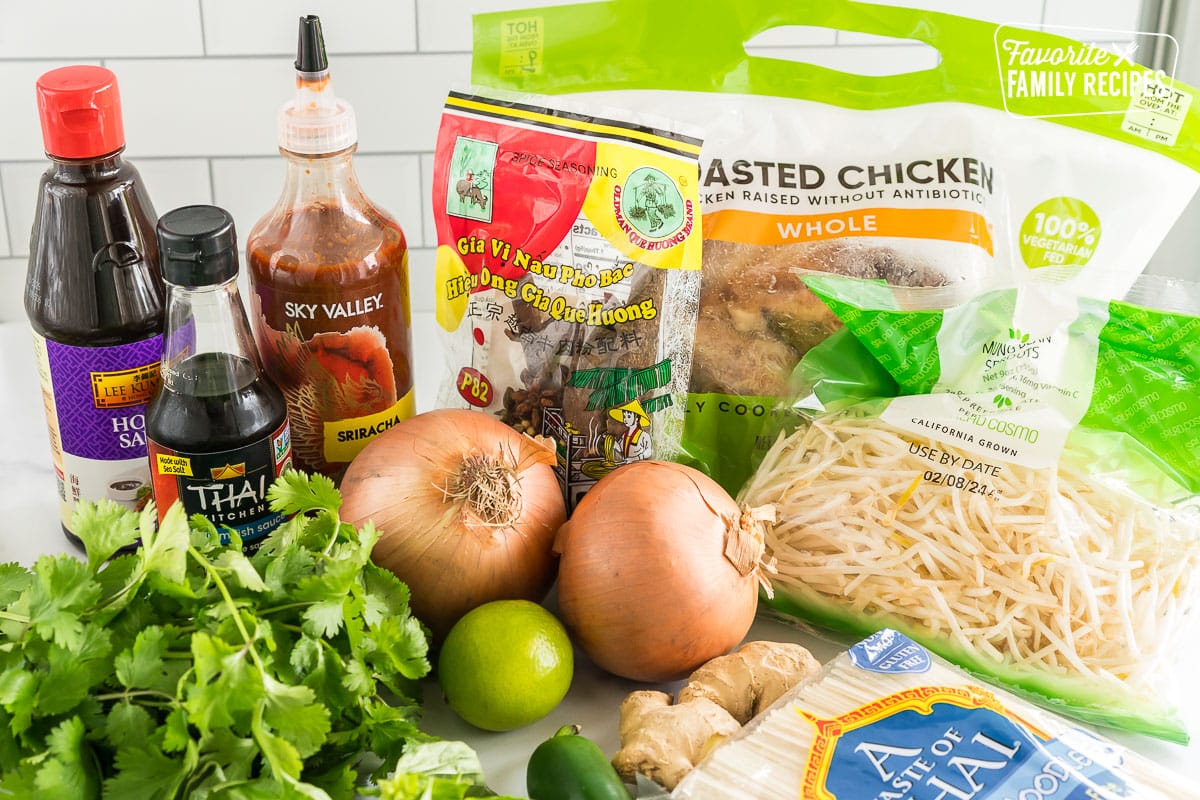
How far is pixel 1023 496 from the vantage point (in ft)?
3.16

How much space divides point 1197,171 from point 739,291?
1.43 ft

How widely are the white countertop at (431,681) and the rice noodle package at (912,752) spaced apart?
153 millimetres

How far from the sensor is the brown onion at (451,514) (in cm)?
91

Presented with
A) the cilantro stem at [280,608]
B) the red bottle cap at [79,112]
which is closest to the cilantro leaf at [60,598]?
the cilantro stem at [280,608]

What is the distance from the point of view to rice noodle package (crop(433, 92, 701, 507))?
1018 millimetres

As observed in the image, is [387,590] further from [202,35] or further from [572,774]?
[202,35]

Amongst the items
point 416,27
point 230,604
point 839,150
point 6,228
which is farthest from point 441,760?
point 6,228

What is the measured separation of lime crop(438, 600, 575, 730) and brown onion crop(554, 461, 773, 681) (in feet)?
0.17

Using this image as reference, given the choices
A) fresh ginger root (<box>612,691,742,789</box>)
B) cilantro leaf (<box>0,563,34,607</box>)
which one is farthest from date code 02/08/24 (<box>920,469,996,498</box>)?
cilantro leaf (<box>0,563,34,607</box>)

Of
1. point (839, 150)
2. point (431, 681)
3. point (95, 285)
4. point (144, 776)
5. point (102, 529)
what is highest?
point (839, 150)

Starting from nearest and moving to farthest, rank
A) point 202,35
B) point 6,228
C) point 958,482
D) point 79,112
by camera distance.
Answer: point 79,112 → point 958,482 → point 202,35 → point 6,228

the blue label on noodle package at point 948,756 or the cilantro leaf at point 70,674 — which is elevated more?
the cilantro leaf at point 70,674

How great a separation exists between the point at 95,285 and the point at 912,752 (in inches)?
29.2

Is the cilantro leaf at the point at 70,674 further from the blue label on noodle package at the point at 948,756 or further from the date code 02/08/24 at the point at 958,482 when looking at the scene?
the date code 02/08/24 at the point at 958,482
